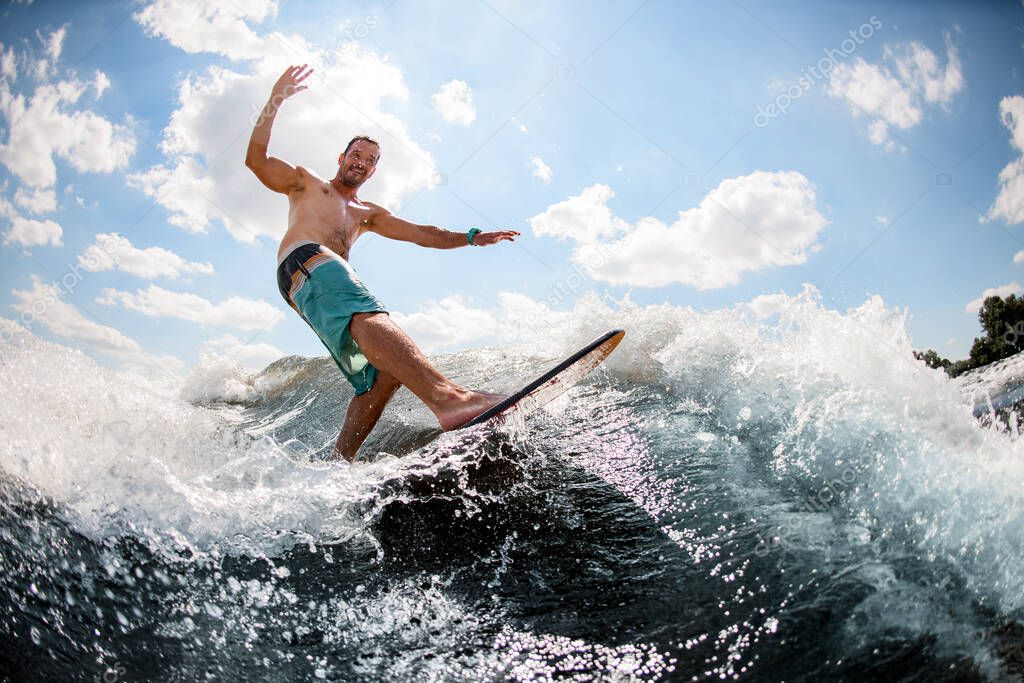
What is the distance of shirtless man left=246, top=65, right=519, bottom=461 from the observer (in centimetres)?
314

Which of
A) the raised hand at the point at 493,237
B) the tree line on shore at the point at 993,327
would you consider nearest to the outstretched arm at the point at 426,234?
the raised hand at the point at 493,237

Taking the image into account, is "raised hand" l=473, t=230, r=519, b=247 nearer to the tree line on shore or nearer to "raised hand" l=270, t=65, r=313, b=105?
"raised hand" l=270, t=65, r=313, b=105

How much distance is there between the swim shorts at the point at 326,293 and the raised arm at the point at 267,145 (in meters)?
0.68

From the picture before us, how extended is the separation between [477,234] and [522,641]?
3.29 m

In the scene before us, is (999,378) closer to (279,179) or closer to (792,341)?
(792,341)

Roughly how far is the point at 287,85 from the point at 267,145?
1.47ft

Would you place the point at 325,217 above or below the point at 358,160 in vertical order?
below

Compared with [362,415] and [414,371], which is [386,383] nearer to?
[362,415]

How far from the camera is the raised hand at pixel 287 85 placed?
385 centimetres

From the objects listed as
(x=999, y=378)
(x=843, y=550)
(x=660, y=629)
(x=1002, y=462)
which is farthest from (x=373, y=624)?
(x=999, y=378)

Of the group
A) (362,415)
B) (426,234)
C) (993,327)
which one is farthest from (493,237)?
(993,327)

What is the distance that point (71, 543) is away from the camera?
2.21m

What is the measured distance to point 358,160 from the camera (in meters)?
4.24

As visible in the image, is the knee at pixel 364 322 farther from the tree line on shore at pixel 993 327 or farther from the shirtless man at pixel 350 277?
the tree line on shore at pixel 993 327
